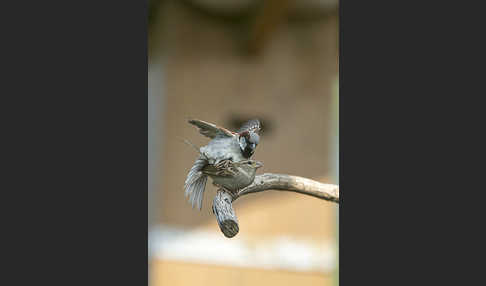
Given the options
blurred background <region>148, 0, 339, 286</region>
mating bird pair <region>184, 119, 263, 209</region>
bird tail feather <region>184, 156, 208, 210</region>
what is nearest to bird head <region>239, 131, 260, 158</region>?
mating bird pair <region>184, 119, 263, 209</region>

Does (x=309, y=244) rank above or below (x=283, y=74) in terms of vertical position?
below

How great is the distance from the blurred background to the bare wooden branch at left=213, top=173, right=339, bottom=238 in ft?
3.06

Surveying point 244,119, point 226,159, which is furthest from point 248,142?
point 244,119

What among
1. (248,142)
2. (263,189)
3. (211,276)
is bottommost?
(211,276)

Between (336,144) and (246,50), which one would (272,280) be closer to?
(336,144)

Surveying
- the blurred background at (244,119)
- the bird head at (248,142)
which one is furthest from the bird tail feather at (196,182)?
the blurred background at (244,119)

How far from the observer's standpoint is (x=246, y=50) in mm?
2865

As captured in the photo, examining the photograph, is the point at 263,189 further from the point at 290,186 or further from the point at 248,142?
the point at 248,142

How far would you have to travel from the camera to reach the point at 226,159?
1.39 metres

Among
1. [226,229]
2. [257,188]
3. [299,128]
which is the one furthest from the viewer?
[299,128]

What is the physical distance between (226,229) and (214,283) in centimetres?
139

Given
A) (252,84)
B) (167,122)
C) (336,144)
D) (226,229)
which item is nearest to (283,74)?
(252,84)

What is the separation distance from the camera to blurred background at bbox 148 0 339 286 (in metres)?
2.62

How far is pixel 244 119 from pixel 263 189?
1261 mm
